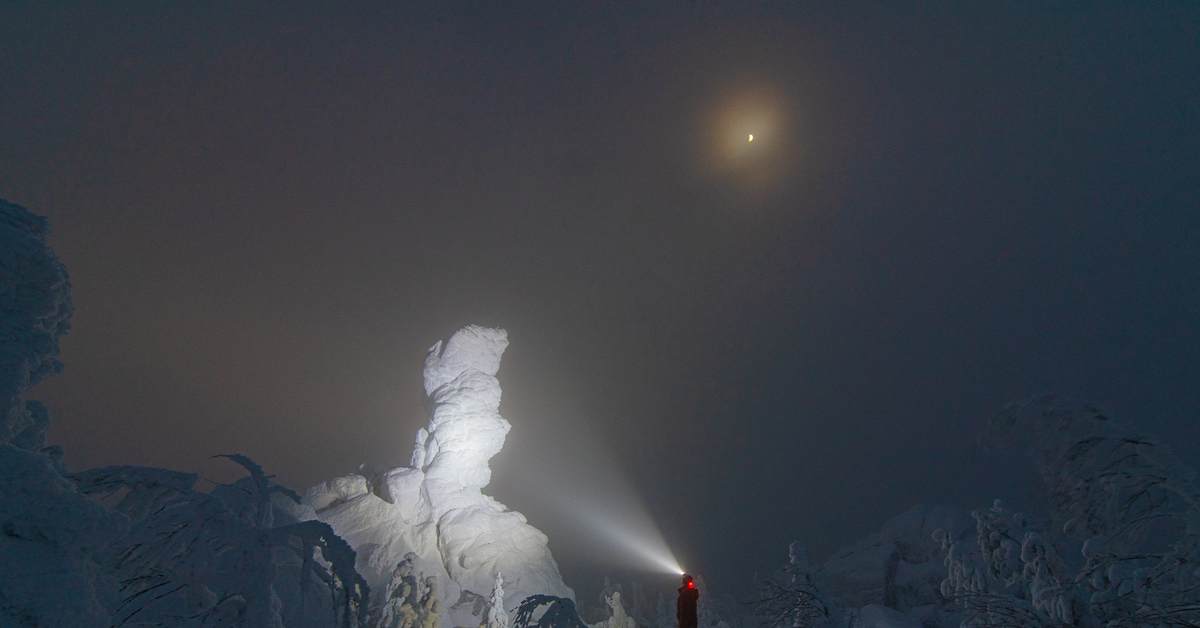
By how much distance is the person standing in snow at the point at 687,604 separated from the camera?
1022 cm

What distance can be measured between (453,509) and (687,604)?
2688 centimetres

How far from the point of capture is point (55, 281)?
16.5ft

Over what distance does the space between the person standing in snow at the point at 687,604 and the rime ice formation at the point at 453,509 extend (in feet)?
70.6

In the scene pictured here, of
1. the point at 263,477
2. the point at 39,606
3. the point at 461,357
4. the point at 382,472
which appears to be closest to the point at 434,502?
the point at 382,472

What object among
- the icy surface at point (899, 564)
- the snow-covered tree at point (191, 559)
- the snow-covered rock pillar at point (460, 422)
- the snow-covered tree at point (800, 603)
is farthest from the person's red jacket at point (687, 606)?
the icy surface at point (899, 564)

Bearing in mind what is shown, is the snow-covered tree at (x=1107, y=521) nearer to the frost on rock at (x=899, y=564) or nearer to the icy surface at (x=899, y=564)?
the icy surface at (x=899, y=564)

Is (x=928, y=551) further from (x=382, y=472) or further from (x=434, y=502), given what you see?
(x=382, y=472)

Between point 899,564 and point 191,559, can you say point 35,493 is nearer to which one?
point 191,559

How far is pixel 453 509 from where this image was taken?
33.0 m

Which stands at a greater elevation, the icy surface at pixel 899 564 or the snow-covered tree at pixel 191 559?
the icy surface at pixel 899 564

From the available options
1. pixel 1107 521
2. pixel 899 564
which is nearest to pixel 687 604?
pixel 1107 521

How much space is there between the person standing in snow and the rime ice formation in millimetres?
21527

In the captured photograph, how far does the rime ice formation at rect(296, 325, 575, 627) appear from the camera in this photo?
96.9 ft

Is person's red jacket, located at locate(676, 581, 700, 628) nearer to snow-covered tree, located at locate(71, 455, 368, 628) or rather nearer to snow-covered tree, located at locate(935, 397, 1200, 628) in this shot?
snow-covered tree, located at locate(935, 397, 1200, 628)
